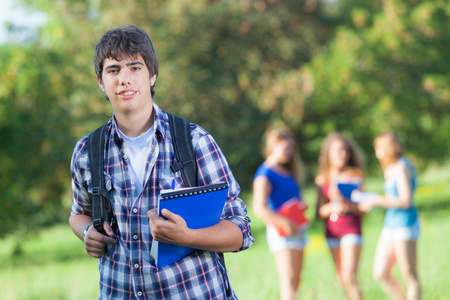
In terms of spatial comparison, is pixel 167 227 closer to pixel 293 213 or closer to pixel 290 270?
pixel 290 270

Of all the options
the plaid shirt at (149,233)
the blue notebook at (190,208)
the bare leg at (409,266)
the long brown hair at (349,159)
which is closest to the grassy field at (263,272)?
the bare leg at (409,266)

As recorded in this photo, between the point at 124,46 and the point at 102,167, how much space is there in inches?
17.5

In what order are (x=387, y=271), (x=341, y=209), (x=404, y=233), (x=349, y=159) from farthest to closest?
1. (x=349, y=159)
2. (x=341, y=209)
3. (x=387, y=271)
4. (x=404, y=233)

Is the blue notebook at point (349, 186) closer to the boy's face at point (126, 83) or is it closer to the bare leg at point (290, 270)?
the bare leg at point (290, 270)

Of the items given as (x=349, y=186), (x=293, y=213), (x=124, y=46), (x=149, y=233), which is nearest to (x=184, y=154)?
(x=149, y=233)

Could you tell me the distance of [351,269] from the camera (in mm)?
5664

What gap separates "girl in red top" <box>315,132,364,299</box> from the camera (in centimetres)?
575

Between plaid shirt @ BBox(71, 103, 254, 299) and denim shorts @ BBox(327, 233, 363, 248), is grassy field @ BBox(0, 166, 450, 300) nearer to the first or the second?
denim shorts @ BBox(327, 233, 363, 248)

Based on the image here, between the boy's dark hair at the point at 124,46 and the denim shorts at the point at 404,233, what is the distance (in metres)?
4.00

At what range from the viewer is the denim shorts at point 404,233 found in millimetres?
5504

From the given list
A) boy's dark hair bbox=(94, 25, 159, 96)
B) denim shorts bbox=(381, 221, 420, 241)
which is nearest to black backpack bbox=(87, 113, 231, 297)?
boy's dark hair bbox=(94, 25, 159, 96)

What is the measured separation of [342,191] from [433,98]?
15.0 metres

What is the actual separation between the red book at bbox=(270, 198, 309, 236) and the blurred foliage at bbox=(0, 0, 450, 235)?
1152cm

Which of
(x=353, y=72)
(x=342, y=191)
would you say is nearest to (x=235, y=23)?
(x=353, y=72)
